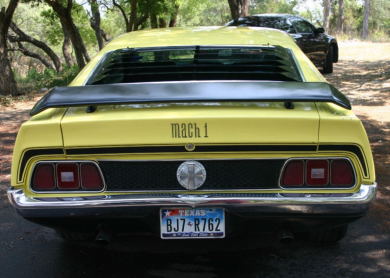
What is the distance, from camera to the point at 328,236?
3529mm

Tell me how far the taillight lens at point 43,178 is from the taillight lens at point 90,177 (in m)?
0.17

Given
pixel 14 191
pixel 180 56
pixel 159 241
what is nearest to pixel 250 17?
pixel 180 56

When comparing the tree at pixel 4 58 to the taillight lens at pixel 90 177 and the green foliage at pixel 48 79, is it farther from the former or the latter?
the taillight lens at pixel 90 177

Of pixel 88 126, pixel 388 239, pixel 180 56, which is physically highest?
pixel 180 56

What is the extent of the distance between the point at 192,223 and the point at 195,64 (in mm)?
1578

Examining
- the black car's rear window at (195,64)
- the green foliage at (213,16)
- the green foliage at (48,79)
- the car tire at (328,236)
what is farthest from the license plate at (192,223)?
the green foliage at (213,16)

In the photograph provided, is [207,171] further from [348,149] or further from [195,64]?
[195,64]

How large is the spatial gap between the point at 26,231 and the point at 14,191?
1393 mm

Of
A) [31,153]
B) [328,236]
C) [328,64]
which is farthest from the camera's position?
[328,64]

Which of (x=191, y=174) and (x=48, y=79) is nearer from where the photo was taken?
(x=191, y=174)

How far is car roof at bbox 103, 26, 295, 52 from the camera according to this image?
3920 millimetres

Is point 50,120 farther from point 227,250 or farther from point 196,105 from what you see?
point 227,250

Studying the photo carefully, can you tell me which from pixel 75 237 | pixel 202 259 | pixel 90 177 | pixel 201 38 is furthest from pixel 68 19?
pixel 90 177

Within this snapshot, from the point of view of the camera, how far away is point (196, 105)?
2.72m
